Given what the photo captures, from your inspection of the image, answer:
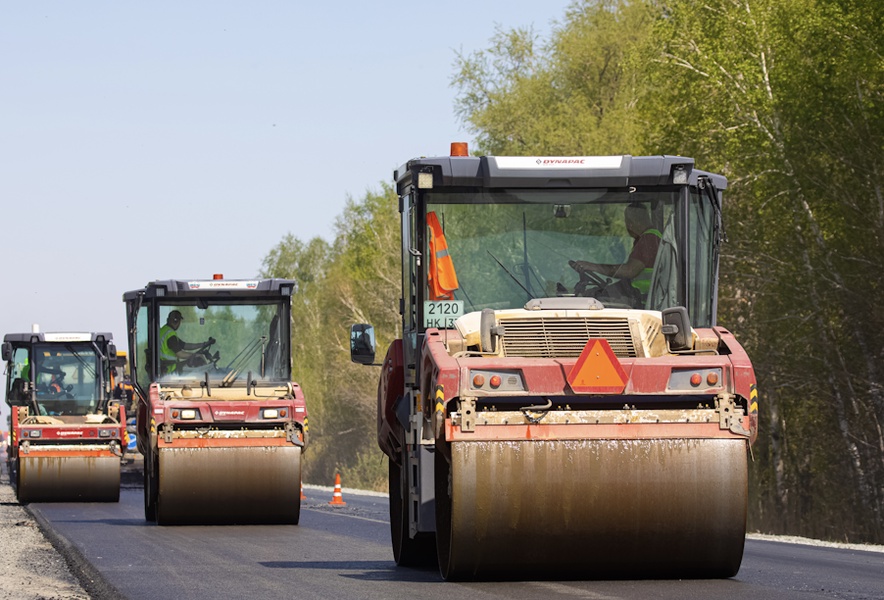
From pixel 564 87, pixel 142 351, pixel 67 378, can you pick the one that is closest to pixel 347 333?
pixel 564 87

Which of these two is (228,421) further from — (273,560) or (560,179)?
(560,179)

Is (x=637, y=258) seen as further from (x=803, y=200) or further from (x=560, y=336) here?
(x=803, y=200)

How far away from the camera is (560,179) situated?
1065 cm

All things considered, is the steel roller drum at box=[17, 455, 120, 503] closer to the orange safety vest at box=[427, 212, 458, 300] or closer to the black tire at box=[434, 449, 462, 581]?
the orange safety vest at box=[427, 212, 458, 300]

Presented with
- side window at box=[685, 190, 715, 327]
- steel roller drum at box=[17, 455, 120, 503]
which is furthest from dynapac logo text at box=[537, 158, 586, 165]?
steel roller drum at box=[17, 455, 120, 503]

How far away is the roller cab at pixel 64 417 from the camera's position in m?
26.1

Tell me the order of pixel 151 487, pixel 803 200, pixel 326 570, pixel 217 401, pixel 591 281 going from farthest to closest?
pixel 803 200 → pixel 151 487 → pixel 217 401 → pixel 326 570 → pixel 591 281

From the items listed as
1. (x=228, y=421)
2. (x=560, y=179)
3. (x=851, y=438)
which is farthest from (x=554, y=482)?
(x=851, y=438)

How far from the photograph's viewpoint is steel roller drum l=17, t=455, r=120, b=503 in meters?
26.0

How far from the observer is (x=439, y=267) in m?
10.6

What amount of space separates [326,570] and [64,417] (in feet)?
57.0

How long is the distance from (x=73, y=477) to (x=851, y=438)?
1431 centimetres

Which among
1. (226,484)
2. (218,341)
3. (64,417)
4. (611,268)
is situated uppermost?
(611,268)

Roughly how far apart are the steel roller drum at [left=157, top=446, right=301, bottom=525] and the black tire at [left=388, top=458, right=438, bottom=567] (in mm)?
Result: 6252
